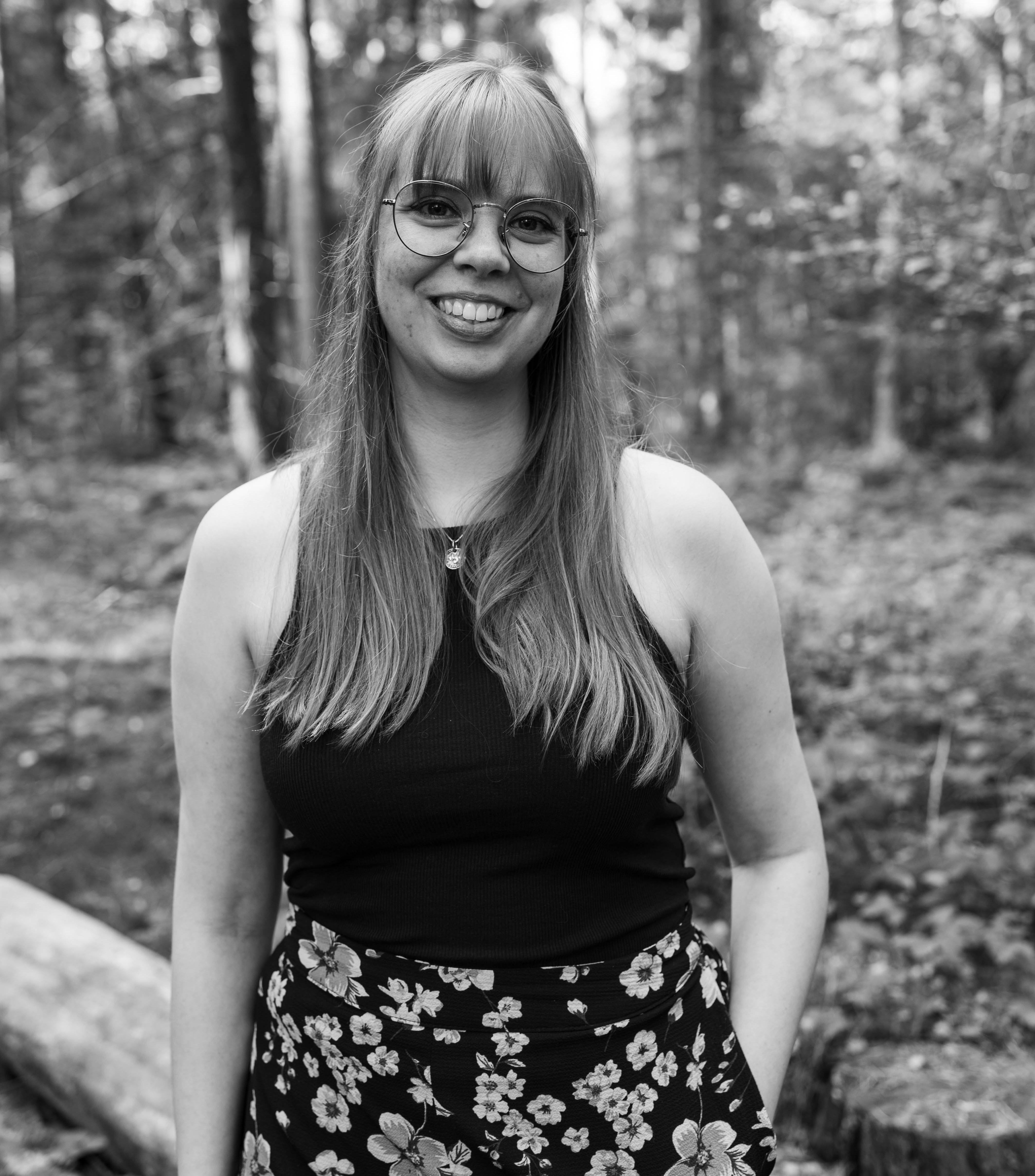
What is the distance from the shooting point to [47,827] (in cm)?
541

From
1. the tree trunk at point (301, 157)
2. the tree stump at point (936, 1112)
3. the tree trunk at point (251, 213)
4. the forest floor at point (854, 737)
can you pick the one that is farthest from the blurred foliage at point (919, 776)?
the tree trunk at point (251, 213)

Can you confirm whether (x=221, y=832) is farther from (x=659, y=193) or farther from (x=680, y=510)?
(x=659, y=193)

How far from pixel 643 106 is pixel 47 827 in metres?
24.1

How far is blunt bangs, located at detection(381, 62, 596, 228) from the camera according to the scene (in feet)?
5.16

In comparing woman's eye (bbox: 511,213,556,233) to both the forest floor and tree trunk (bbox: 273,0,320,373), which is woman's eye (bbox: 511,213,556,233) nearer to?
the forest floor

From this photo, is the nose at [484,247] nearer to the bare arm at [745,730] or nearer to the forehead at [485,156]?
the forehead at [485,156]

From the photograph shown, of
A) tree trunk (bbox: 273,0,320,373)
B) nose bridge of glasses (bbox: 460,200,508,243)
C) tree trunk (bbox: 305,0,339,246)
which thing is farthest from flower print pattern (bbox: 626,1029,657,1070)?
tree trunk (bbox: 305,0,339,246)

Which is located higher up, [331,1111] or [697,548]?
[697,548]

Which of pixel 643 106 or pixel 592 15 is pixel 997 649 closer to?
pixel 592 15

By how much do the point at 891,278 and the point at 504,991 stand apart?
157 inches

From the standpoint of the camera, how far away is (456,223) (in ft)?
5.22

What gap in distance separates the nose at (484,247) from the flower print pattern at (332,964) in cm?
97

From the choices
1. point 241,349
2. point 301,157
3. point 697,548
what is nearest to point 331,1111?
point 697,548

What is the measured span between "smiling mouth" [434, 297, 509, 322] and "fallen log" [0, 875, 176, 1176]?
2.27 metres
